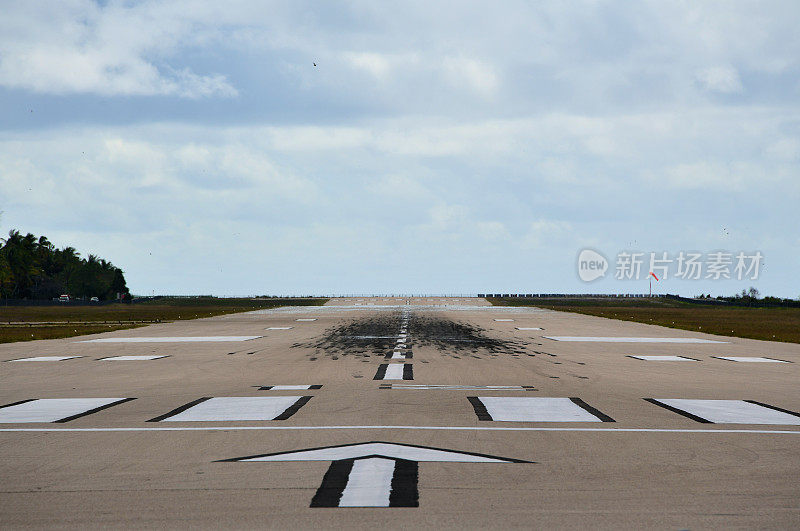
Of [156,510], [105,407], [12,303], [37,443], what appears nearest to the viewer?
[156,510]

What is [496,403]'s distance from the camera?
1227cm

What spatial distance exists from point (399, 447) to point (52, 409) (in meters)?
6.61

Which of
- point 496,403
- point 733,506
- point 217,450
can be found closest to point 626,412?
point 496,403

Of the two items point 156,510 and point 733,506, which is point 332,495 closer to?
point 156,510

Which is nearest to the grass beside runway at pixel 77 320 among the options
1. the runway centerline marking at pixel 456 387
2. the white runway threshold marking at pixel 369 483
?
the runway centerline marking at pixel 456 387

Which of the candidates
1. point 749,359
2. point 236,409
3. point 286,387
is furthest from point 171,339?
point 749,359

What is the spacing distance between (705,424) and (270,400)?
7.04m

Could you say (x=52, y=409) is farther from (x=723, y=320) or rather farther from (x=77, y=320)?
(x=723, y=320)

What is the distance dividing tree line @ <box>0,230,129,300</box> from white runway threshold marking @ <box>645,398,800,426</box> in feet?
485

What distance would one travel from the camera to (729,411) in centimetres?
1159

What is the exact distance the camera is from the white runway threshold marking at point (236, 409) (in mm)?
10781

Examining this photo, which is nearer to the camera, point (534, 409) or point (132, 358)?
point (534, 409)

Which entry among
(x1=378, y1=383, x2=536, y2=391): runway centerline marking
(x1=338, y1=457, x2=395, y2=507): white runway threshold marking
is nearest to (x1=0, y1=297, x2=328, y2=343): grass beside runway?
(x1=378, y1=383, x2=536, y2=391): runway centerline marking

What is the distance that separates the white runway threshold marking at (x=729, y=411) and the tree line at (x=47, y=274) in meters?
148
